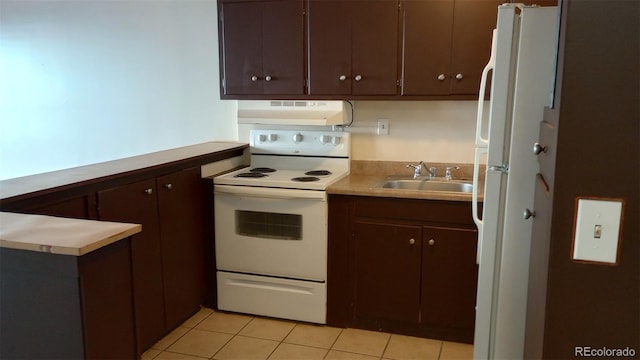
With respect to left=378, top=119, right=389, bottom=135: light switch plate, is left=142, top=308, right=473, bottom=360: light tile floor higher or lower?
lower

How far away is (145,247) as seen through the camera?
2.72 metres

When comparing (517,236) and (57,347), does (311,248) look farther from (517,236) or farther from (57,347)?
(57,347)

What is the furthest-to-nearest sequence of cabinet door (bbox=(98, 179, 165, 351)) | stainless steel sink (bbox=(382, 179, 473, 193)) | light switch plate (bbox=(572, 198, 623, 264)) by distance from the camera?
stainless steel sink (bbox=(382, 179, 473, 193)), cabinet door (bbox=(98, 179, 165, 351)), light switch plate (bbox=(572, 198, 623, 264))

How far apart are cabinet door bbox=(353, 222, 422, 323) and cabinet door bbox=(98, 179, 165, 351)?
111 centimetres

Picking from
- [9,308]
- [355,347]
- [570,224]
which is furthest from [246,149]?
Result: [570,224]

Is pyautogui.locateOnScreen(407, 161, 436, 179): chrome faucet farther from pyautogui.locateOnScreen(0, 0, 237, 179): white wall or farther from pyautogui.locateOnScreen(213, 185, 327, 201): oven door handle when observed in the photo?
pyautogui.locateOnScreen(0, 0, 237, 179): white wall

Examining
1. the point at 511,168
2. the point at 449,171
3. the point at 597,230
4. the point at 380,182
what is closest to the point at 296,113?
the point at 380,182

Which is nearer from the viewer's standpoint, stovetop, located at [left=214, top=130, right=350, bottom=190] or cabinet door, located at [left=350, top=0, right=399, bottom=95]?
cabinet door, located at [left=350, top=0, right=399, bottom=95]

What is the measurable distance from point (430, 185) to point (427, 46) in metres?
0.86

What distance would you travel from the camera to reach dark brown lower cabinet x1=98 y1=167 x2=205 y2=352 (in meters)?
2.61

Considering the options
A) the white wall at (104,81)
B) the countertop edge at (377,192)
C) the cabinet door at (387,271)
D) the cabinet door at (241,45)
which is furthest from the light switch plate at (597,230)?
the white wall at (104,81)

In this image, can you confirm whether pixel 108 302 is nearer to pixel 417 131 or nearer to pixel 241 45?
pixel 241 45

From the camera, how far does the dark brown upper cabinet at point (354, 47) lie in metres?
3.02

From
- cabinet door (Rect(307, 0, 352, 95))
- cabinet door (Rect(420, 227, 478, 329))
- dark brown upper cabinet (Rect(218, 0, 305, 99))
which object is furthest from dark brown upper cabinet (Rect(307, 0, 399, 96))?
cabinet door (Rect(420, 227, 478, 329))
